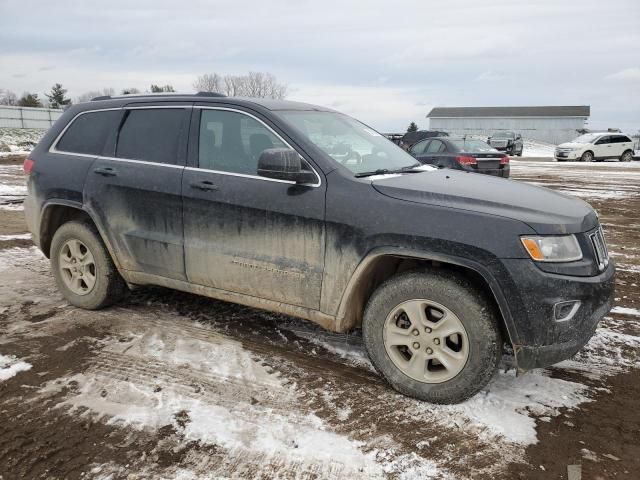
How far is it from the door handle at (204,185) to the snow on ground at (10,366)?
170cm

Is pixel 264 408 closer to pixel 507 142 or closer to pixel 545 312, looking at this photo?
pixel 545 312

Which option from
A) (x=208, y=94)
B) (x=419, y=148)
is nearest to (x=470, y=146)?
(x=419, y=148)

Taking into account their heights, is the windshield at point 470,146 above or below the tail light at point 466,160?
above

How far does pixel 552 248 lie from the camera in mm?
2914

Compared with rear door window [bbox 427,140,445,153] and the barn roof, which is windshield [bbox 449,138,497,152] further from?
the barn roof

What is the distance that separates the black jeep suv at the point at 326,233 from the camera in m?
2.95

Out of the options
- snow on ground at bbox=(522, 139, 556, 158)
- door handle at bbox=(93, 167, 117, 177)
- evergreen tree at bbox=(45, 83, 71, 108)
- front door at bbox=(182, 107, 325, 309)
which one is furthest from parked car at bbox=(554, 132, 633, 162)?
evergreen tree at bbox=(45, 83, 71, 108)

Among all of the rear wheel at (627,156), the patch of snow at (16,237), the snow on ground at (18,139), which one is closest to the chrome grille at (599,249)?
the patch of snow at (16,237)

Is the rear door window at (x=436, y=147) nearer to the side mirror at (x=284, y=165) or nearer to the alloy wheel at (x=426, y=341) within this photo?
the side mirror at (x=284, y=165)

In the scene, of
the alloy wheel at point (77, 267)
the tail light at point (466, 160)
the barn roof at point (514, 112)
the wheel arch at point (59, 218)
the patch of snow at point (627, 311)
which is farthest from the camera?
the barn roof at point (514, 112)

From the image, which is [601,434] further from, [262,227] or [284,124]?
[284,124]

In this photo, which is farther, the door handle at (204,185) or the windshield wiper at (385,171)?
the door handle at (204,185)

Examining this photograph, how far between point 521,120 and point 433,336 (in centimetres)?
6623

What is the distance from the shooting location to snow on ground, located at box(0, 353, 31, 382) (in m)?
3.49
